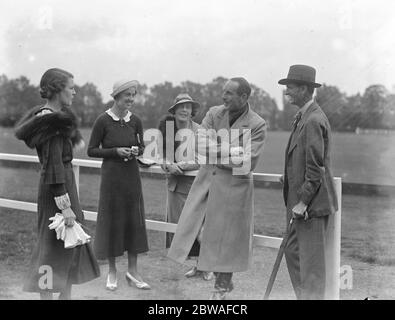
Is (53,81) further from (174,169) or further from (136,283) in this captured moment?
(136,283)

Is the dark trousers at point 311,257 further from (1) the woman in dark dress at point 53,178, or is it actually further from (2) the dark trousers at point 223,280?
(1) the woman in dark dress at point 53,178

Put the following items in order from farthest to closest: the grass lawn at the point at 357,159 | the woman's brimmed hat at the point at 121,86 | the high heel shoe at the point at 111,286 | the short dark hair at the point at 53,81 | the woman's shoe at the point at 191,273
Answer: the grass lawn at the point at 357,159 → the woman's shoe at the point at 191,273 → the high heel shoe at the point at 111,286 → the woman's brimmed hat at the point at 121,86 → the short dark hair at the point at 53,81

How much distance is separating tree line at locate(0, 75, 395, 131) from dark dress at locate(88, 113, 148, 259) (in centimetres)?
292

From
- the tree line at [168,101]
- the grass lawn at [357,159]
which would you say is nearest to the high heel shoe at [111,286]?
the tree line at [168,101]

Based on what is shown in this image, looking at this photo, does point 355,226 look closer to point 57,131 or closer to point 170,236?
point 170,236

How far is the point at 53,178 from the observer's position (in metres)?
3.33

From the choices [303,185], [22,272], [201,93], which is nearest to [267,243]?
[303,185]

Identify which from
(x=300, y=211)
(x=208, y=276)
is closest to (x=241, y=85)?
(x=300, y=211)

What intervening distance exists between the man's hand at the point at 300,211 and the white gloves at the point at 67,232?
1.42 meters

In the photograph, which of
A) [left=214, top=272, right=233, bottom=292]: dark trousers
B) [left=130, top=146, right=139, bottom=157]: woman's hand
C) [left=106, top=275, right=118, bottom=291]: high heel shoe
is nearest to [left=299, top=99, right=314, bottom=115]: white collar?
[left=214, top=272, right=233, bottom=292]: dark trousers

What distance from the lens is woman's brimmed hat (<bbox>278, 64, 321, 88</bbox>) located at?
135 inches

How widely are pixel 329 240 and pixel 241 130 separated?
102cm

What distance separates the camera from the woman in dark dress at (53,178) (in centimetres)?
335

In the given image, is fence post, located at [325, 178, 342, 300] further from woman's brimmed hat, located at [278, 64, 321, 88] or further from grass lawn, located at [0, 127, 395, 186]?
grass lawn, located at [0, 127, 395, 186]
